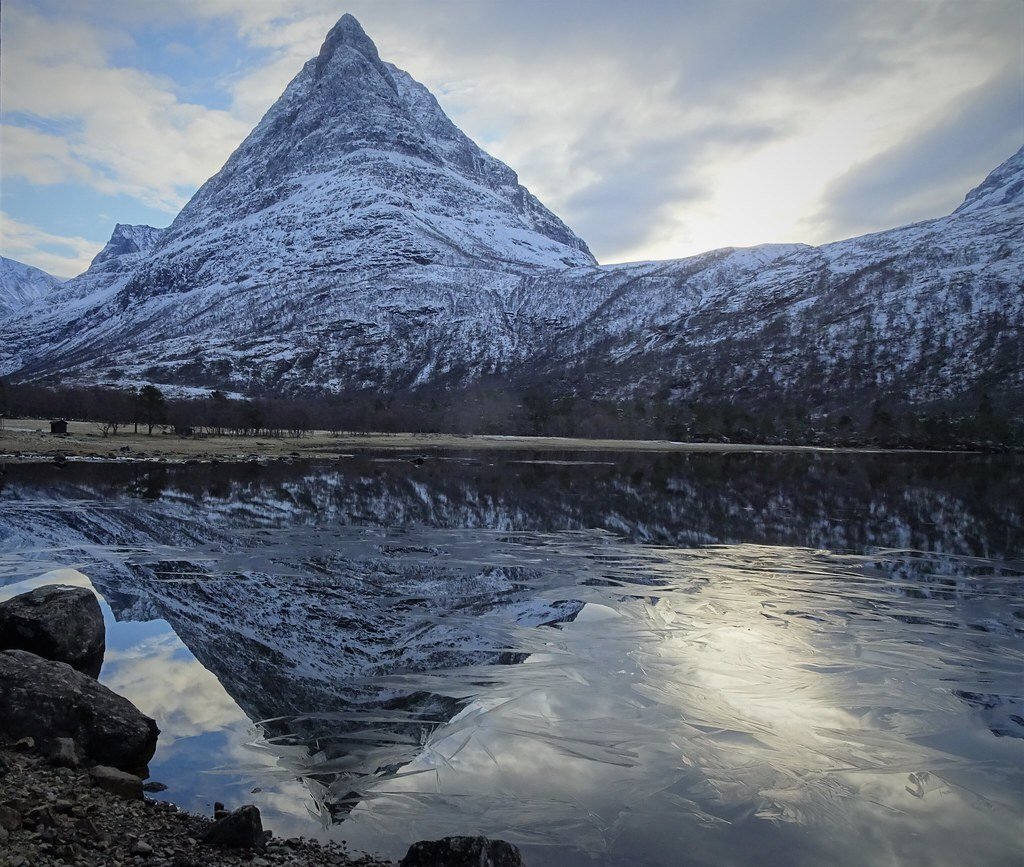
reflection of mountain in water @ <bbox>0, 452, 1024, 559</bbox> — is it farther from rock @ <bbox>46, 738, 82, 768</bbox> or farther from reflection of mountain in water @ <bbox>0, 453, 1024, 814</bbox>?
rock @ <bbox>46, 738, 82, 768</bbox>

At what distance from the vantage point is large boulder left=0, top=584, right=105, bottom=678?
436 inches

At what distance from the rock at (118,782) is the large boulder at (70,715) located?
658 mm

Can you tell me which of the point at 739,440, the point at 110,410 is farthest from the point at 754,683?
the point at 739,440

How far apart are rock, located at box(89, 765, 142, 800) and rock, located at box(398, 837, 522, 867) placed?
367cm

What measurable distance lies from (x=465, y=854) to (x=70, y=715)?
5.86 m

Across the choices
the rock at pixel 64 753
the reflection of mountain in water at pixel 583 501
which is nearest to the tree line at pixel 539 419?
the reflection of mountain in water at pixel 583 501

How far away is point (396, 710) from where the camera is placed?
34.9ft

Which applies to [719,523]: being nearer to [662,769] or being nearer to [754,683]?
[754,683]

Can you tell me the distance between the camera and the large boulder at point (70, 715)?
8602 mm

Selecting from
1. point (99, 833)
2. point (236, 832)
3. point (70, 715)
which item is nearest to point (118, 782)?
point (70, 715)

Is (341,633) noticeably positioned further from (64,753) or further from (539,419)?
(539,419)

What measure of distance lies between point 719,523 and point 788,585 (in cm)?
1264

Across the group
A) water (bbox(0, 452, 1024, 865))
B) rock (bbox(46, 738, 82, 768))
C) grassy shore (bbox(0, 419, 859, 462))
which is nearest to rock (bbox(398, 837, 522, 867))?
water (bbox(0, 452, 1024, 865))

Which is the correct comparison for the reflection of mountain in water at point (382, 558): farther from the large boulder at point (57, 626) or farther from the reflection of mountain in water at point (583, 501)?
the large boulder at point (57, 626)
